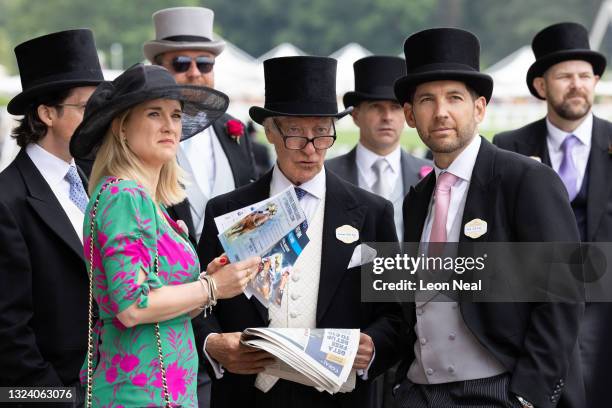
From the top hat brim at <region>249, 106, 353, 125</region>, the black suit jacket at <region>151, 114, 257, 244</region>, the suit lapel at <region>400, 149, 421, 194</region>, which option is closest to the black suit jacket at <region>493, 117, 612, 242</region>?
the suit lapel at <region>400, 149, 421, 194</region>

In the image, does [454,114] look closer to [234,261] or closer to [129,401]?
[234,261]

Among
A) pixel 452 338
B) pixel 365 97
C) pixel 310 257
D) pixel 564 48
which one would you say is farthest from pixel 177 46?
pixel 452 338

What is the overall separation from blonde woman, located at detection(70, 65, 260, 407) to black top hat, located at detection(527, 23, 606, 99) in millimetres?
3897

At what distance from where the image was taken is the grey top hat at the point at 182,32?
7223 mm

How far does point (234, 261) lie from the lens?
410 cm

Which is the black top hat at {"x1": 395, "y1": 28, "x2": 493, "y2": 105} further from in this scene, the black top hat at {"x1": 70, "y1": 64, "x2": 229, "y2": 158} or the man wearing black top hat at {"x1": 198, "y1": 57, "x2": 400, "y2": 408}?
the black top hat at {"x1": 70, "y1": 64, "x2": 229, "y2": 158}

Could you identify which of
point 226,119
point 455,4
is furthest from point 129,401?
point 455,4

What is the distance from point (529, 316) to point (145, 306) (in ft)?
5.46

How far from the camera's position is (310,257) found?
189 inches

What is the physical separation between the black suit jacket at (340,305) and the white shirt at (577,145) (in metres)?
2.38

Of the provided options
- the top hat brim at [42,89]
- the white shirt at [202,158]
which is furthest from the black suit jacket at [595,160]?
the top hat brim at [42,89]

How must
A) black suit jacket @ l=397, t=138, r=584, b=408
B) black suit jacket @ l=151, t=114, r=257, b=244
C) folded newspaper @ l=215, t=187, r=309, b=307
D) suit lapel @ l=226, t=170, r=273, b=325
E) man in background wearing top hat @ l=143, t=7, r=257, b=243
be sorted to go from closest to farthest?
1. folded newspaper @ l=215, t=187, r=309, b=307
2. black suit jacket @ l=397, t=138, r=584, b=408
3. suit lapel @ l=226, t=170, r=273, b=325
4. man in background wearing top hat @ l=143, t=7, r=257, b=243
5. black suit jacket @ l=151, t=114, r=257, b=244

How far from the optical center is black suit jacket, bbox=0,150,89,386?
14.6 feet

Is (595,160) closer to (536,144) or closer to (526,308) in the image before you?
(536,144)
